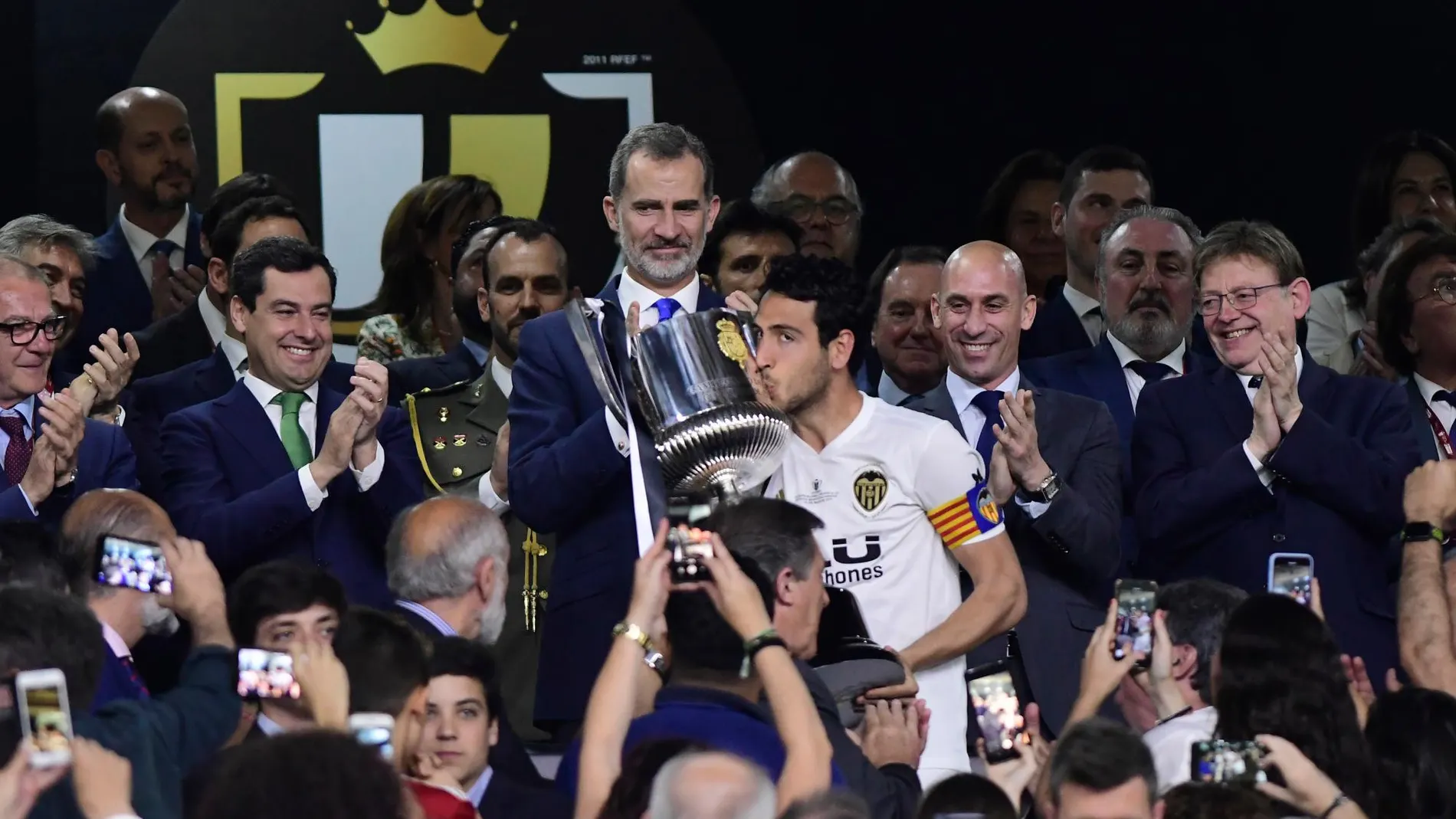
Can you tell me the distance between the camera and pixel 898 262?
7.00m

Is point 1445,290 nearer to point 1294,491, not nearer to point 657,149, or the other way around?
point 1294,491

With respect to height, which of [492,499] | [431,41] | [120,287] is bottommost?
[492,499]

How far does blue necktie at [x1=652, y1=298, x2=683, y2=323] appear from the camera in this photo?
16.8ft

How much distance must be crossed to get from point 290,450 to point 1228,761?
2.67 meters

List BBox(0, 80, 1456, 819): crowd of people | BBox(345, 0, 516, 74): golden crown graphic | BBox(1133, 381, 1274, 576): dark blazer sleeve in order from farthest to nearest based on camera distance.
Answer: BBox(345, 0, 516, 74): golden crown graphic, BBox(1133, 381, 1274, 576): dark blazer sleeve, BBox(0, 80, 1456, 819): crowd of people

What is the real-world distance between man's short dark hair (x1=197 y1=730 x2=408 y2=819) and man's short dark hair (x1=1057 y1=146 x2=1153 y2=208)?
15.6ft

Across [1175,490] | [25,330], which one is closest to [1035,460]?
[1175,490]

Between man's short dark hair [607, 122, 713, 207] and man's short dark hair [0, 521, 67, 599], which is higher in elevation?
man's short dark hair [607, 122, 713, 207]

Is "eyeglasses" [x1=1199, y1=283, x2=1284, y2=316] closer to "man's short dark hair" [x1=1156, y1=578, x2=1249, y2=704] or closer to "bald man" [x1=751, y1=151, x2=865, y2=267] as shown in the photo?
"man's short dark hair" [x1=1156, y1=578, x2=1249, y2=704]

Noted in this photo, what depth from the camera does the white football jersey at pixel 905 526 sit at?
5309 millimetres

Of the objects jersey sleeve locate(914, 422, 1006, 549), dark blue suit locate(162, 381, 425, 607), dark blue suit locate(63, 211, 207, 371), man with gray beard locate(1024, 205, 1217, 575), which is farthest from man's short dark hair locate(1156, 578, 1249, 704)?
dark blue suit locate(63, 211, 207, 371)

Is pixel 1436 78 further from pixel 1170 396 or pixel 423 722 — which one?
pixel 423 722

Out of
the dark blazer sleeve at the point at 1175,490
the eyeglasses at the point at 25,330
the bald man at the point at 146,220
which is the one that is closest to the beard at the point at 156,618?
the eyeglasses at the point at 25,330

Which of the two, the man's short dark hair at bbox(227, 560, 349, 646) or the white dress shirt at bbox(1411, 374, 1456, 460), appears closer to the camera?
the man's short dark hair at bbox(227, 560, 349, 646)
